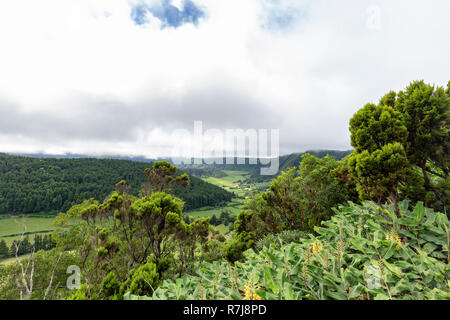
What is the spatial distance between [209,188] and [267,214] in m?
87.7

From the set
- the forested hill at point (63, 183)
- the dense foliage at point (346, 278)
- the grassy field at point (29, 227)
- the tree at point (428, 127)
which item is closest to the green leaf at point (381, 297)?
the dense foliage at point (346, 278)

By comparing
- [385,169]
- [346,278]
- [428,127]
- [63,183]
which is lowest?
[63,183]

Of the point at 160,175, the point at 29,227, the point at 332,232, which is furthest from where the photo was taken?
the point at 29,227

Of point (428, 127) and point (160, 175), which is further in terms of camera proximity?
point (160, 175)

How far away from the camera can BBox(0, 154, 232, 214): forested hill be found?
60281 mm

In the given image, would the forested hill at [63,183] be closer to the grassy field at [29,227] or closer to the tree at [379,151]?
the grassy field at [29,227]

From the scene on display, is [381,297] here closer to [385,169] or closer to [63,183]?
[385,169]

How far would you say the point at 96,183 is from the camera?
70875 millimetres

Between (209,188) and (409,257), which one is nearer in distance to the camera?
(409,257)

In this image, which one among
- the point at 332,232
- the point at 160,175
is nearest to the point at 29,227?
the point at 160,175

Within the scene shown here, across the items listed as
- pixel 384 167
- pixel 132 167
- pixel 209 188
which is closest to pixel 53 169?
pixel 132 167

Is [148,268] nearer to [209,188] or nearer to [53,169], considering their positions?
[209,188]

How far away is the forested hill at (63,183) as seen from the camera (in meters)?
60.3

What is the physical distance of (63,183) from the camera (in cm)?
6850
